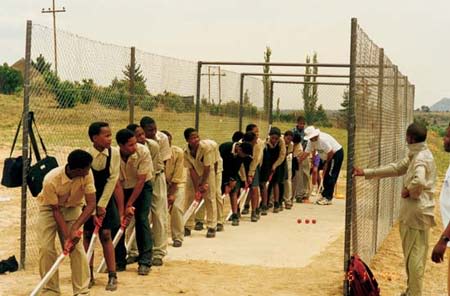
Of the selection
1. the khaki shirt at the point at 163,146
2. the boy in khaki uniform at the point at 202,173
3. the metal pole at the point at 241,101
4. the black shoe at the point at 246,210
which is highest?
the metal pole at the point at 241,101

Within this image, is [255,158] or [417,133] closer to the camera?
[417,133]

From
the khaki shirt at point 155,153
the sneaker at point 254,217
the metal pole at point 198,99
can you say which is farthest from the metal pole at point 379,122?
the metal pole at point 198,99

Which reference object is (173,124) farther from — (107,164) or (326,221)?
(107,164)

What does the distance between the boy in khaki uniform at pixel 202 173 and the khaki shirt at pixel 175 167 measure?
2.00 feet

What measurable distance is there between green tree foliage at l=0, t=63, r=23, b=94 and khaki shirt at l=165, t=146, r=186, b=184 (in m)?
45.5

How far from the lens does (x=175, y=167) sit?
30.8ft

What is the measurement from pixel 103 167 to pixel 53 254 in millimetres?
1011

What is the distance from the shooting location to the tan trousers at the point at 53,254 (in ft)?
21.2

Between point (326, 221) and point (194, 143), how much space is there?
12.0ft

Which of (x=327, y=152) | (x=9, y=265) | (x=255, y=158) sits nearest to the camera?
(x=9, y=265)

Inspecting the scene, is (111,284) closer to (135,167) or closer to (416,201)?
(135,167)

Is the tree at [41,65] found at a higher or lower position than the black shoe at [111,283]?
higher

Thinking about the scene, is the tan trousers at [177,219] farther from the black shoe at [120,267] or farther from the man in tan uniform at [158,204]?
the black shoe at [120,267]

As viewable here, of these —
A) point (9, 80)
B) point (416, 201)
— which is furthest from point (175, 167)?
point (9, 80)
